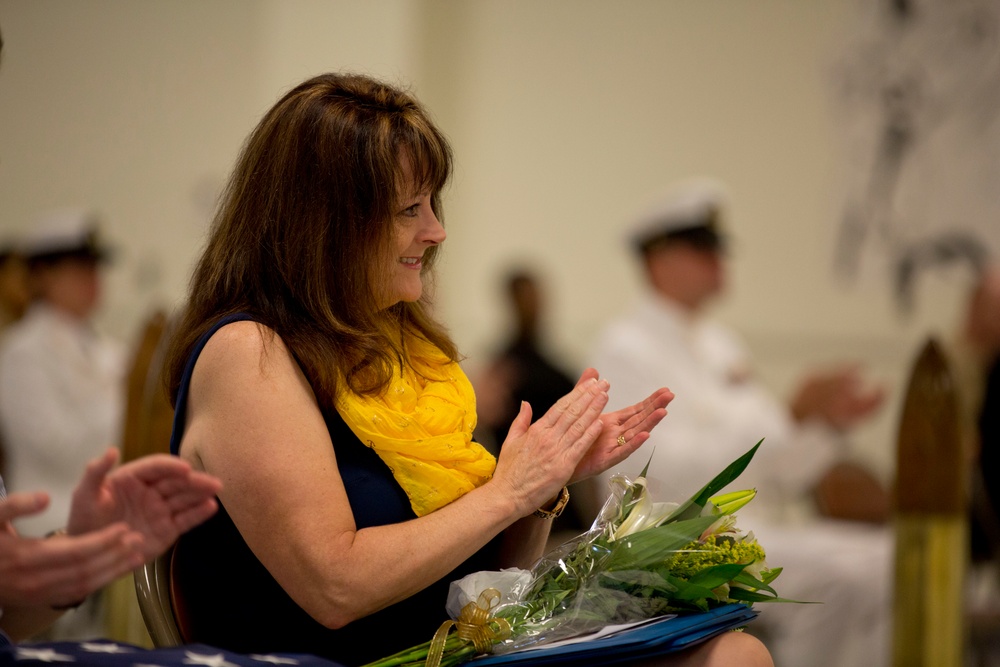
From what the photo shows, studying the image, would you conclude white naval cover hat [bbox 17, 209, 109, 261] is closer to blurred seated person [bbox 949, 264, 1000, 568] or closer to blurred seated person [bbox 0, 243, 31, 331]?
blurred seated person [bbox 0, 243, 31, 331]

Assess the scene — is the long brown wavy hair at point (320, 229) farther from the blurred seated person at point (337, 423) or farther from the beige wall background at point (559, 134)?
the beige wall background at point (559, 134)

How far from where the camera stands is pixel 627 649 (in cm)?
145

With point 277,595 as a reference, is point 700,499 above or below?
above

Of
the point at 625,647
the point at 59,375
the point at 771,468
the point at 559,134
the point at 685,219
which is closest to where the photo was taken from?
the point at 625,647

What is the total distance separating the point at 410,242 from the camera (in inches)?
68.6

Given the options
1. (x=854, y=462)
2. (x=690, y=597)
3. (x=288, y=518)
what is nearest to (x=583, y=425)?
(x=690, y=597)

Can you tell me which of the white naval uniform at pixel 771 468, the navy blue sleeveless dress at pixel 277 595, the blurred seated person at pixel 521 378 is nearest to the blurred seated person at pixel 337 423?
the navy blue sleeveless dress at pixel 277 595

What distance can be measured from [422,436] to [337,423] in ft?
0.43

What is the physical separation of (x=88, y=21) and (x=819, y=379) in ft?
16.7

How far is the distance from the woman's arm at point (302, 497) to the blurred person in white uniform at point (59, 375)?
3056 mm

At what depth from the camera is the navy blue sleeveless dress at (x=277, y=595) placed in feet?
5.24

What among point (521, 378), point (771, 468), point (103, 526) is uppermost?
point (103, 526)

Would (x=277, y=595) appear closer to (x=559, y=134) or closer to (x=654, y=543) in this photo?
(x=654, y=543)

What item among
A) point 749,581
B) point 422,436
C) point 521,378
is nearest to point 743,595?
point 749,581
